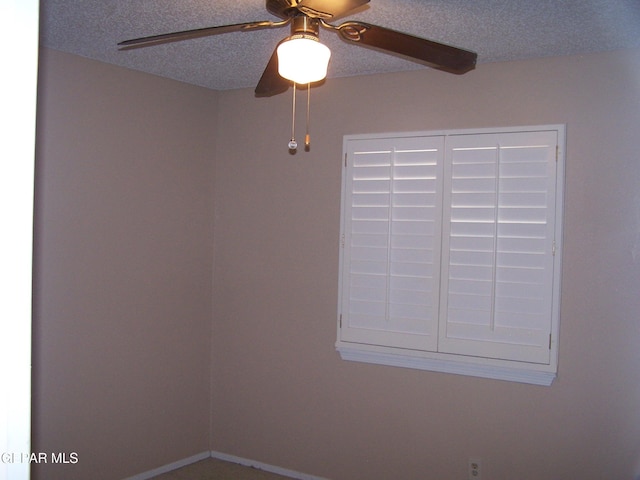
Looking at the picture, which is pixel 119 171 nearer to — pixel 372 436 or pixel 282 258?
pixel 282 258

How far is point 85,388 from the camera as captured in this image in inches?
136

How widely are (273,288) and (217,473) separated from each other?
1231 millimetres

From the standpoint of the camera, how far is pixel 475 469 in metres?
3.34

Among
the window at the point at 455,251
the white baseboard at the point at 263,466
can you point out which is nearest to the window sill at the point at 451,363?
the window at the point at 455,251

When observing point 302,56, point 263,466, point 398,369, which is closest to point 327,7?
point 302,56

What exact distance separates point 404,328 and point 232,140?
1741mm

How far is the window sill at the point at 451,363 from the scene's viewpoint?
10.4 ft

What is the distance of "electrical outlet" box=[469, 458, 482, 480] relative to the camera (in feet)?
10.9

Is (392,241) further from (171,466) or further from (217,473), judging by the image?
(171,466)

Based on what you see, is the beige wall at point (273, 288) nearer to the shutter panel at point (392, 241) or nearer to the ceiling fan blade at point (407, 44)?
the shutter panel at point (392, 241)

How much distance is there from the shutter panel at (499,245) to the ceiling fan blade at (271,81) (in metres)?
1.12

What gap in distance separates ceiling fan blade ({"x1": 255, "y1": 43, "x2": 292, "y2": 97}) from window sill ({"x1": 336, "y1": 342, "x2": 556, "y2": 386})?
1627 mm

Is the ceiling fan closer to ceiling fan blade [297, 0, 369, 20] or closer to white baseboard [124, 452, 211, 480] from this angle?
ceiling fan blade [297, 0, 369, 20]

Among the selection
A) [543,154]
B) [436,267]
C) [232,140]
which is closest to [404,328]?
[436,267]
